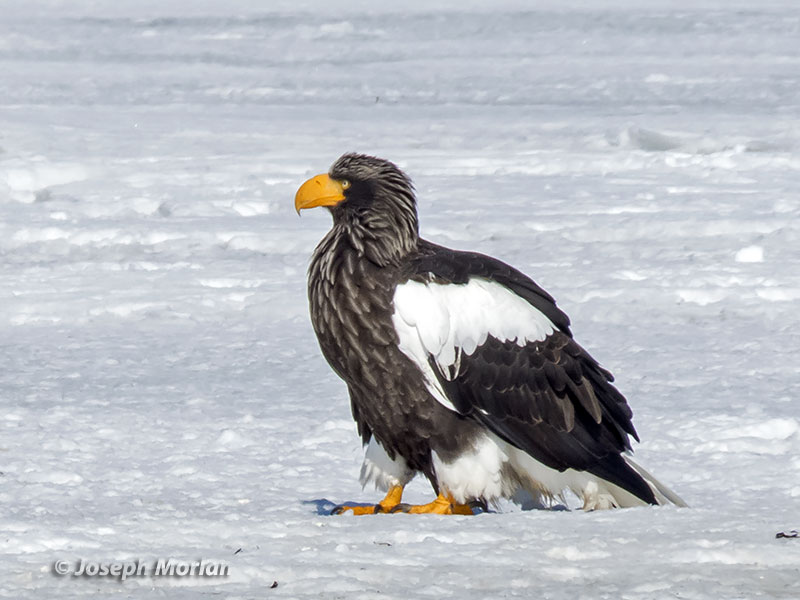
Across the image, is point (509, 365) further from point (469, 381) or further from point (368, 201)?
point (368, 201)

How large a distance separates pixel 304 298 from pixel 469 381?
304 centimetres

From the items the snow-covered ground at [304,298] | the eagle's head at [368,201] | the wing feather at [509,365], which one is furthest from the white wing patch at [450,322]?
the snow-covered ground at [304,298]

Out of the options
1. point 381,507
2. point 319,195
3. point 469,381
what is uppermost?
point 319,195

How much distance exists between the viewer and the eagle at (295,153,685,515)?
3.92m

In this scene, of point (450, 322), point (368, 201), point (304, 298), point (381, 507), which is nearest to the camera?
point (450, 322)

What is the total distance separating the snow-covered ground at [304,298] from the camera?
3.10 metres

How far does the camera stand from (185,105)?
13602mm

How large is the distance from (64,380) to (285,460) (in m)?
1.34

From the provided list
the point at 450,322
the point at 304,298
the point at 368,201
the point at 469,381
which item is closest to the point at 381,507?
the point at 469,381

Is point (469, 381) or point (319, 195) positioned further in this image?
point (319, 195)

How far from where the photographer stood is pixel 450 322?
3896mm

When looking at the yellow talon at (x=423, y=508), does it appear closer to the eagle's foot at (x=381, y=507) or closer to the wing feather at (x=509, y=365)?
the eagle's foot at (x=381, y=507)

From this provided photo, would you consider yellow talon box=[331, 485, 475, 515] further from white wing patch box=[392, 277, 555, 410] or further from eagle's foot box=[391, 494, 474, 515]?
white wing patch box=[392, 277, 555, 410]

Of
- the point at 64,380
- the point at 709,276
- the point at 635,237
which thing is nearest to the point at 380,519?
the point at 64,380
